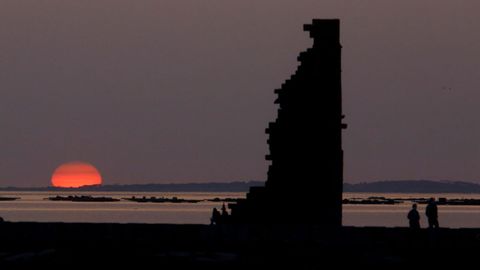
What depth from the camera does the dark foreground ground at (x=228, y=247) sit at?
27.0 metres

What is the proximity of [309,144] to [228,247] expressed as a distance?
326 inches

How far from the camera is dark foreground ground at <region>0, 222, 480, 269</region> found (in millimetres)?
26953

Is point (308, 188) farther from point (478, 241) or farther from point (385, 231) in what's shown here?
point (478, 241)

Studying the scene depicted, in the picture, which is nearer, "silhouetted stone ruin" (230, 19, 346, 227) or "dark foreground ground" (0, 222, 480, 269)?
"dark foreground ground" (0, 222, 480, 269)

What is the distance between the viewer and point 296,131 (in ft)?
132

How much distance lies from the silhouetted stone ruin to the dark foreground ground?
3.82 metres

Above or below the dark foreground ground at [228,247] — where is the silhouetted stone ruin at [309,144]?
above

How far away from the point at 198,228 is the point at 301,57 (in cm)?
715

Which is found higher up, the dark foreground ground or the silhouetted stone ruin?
the silhouetted stone ruin

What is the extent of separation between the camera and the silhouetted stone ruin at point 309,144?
40062 mm

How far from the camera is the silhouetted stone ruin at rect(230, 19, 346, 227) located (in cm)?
4006

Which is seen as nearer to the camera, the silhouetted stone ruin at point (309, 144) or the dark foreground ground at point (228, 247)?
the dark foreground ground at point (228, 247)

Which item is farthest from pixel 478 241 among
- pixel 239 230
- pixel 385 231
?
pixel 239 230

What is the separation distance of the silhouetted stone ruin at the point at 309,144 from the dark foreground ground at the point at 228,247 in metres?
3.82
